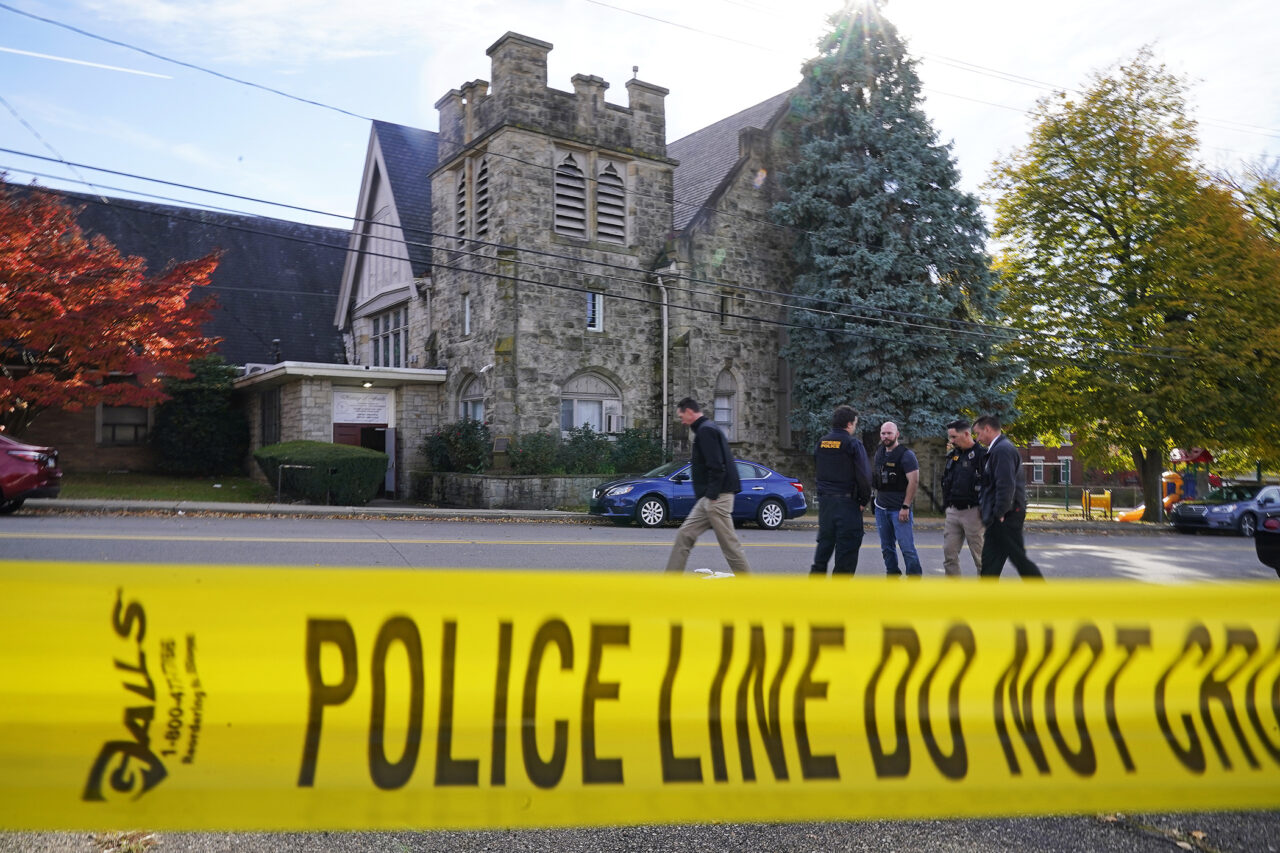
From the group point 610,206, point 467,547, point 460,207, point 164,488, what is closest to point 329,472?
point 164,488

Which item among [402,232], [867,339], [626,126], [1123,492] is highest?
[626,126]

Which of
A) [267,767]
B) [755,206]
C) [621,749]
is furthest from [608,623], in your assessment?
[755,206]

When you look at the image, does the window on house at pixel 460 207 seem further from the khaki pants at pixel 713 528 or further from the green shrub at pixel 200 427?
the khaki pants at pixel 713 528

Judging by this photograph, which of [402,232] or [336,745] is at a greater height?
[402,232]

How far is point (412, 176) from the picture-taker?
28703 mm

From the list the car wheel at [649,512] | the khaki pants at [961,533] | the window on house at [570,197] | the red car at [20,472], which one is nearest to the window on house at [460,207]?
the window on house at [570,197]

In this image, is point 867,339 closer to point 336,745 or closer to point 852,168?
point 852,168

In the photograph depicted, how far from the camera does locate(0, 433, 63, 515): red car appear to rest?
15211 mm

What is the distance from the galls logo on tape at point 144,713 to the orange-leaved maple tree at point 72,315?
18.8 m

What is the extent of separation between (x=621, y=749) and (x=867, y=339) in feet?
76.4

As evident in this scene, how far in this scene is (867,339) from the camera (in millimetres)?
25250

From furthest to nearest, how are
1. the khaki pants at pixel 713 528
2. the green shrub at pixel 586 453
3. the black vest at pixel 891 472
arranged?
the green shrub at pixel 586 453 → the black vest at pixel 891 472 → the khaki pants at pixel 713 528

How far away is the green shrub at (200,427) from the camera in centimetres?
2656

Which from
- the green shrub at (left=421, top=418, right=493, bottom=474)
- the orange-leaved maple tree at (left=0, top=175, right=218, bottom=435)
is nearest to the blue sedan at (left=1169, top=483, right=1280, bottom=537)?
the green shrub at (left=421, top=418, right=493, bottom=474)
